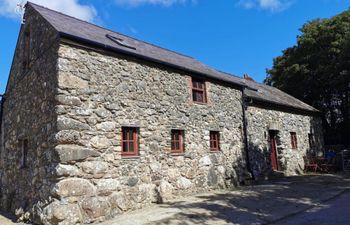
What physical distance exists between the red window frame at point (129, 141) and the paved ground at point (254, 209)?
1749 mm

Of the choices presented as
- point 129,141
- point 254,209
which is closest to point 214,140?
point 254,209

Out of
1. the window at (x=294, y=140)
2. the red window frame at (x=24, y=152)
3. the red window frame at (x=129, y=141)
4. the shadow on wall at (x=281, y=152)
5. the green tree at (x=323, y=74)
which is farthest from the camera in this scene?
the green tree at (x=323, y=74)

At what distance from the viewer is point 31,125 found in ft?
31.4

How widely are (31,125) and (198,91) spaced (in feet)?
20.6

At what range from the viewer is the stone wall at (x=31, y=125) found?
8.14m

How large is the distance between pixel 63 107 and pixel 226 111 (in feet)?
23.8

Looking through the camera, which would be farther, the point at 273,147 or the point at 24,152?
the point at 273,147

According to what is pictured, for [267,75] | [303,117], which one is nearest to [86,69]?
[303,117]

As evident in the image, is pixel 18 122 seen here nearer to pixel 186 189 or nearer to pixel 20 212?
pixel 20 212

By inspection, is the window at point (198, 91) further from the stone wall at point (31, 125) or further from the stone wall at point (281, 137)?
the stone wall at point (31, 125)

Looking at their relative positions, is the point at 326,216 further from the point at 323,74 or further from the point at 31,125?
the point at 323,74

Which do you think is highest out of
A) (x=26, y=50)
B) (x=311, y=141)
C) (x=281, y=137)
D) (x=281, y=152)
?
(x=26, y=50)

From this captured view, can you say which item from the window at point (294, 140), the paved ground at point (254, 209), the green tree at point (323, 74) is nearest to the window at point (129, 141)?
the paved ground at point (254, 209)

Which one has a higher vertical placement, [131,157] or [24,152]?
[24,152]
